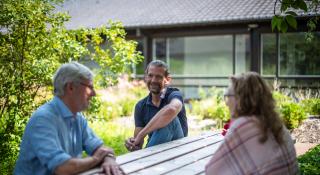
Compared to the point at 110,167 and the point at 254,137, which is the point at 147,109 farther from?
the point at 254,137

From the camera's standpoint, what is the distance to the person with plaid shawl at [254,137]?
2523 millimetres

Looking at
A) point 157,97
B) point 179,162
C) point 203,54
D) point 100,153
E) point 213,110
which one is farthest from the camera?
point 203,54

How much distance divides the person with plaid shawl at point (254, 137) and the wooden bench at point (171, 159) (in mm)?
553

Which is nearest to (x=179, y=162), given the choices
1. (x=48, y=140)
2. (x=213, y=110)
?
(x=48, y=140)

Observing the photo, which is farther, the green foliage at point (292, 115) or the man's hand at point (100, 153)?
the green foliage at point (292, 115)

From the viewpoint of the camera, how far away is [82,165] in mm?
2777

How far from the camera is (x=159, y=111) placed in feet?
13.4

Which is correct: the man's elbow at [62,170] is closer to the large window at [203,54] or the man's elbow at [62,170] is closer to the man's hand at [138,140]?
the man's hand at [138,140]

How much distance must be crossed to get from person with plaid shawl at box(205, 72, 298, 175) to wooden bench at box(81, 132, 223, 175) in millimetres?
553

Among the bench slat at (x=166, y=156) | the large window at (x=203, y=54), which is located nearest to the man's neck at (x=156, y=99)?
the bench slat at (x=166, y=156)

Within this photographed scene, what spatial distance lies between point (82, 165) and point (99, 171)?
0.16 metres

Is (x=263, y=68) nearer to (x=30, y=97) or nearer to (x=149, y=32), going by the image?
(x=149, y=32)

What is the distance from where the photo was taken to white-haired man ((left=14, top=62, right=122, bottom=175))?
105 inches

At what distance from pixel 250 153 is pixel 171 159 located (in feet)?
3.28
